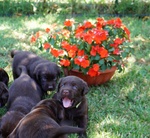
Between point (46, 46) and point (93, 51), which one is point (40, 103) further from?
point (46, 46)

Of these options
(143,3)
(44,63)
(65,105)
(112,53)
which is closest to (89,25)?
(112,53)

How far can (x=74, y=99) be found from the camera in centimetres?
423

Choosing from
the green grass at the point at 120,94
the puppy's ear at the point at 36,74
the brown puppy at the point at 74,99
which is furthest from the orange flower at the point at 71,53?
the brown puppy at the point at 74,99

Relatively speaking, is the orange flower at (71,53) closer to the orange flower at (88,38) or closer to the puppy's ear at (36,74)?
the orange flower at (88,38)

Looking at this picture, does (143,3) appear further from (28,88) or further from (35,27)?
(28,88)

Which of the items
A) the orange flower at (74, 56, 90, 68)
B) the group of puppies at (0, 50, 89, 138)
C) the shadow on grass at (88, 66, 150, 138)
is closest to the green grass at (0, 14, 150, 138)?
the shadow on grass at (88, 66, 150, 138)

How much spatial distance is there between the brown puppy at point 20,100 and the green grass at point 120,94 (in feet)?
1.16

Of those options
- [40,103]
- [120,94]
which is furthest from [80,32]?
[40,103]

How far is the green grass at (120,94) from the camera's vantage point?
4324 mm

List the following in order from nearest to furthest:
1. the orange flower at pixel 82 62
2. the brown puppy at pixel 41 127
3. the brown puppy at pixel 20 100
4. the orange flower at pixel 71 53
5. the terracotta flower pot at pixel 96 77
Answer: the brown puppy at pixel 41 127 → the brown puppy at pixel 20 100 → the orange flower at pixel 82 62 → the orange flower at pixel 71 53 → the terracotta flower pot at pixel 96 77

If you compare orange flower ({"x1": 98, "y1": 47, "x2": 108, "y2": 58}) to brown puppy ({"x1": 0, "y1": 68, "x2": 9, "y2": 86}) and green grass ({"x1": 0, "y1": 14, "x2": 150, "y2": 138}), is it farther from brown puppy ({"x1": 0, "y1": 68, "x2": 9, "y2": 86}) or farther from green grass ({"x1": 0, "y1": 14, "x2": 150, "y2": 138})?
brown puppy ({"x1": 0, "y1": 68, "x2": 9, "y2": 86})

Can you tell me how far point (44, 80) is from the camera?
5.11 m

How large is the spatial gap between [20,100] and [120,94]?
5.57ft

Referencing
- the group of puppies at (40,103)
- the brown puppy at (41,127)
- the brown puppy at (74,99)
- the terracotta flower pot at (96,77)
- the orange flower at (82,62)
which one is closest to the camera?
the brown puppy at (41,127)
